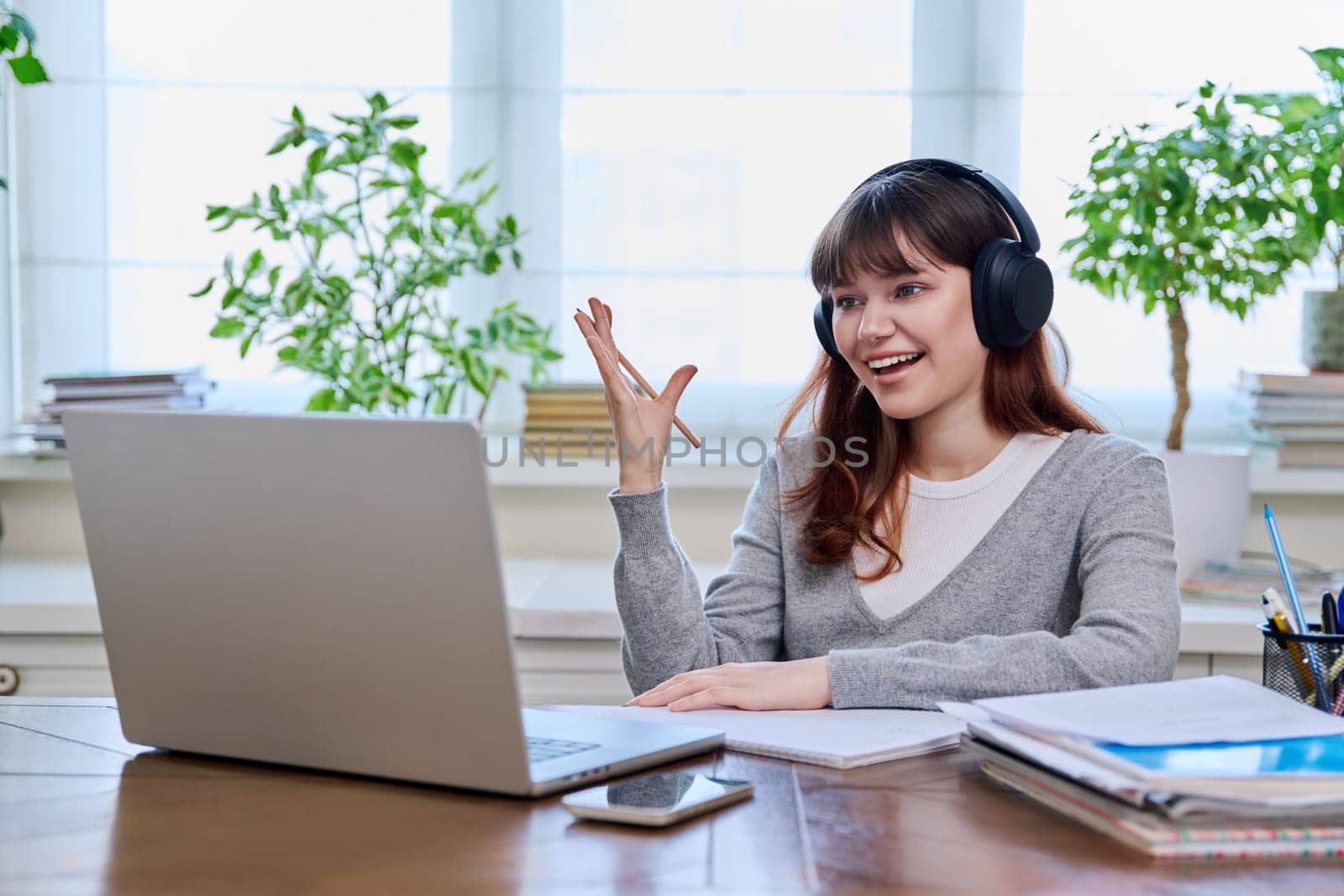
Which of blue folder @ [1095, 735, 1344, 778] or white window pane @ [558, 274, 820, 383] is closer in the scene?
blue folder @ [1095, 735, 1344, 778]

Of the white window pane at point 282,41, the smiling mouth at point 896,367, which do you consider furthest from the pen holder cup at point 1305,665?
the white window pane at point 282,41

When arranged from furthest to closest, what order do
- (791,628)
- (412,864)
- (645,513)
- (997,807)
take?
(791,628) → (645,513) → (997,807) → (412,864)

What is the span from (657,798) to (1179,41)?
6.80 feet

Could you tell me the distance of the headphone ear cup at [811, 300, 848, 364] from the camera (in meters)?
1.54

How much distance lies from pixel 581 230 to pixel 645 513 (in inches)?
49.6

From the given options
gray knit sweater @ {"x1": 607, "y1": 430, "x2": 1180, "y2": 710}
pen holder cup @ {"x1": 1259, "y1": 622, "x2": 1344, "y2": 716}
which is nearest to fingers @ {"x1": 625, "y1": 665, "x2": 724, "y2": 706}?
gray knit sweater @ {"x1": 607, "y1": 430, "x2": 1180, "y2": 710}

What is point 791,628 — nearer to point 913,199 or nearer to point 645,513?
point 645,513

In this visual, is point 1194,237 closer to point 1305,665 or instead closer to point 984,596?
point 984,596

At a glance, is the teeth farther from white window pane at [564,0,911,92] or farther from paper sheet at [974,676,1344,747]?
white window pane at [564,0,911,92]

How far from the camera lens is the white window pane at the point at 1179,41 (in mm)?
2420

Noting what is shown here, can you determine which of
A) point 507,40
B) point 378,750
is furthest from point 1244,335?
point 378,750

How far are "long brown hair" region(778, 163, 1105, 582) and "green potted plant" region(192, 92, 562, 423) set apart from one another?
0.75 m

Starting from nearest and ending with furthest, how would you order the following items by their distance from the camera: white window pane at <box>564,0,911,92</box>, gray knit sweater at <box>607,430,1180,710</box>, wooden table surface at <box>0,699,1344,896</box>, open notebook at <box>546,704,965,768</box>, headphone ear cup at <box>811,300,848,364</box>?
wooden table surface at <box>0,699,1344,896</box> → open notebook at <box>546,704,965,768</box> → gray knit sweater at <box>607,430,1180,710</box> → headphone ear cup at <box>811,300,848,364</box> → white window pane at <box>564,0,911,92</box>

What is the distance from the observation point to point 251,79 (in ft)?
8.28
